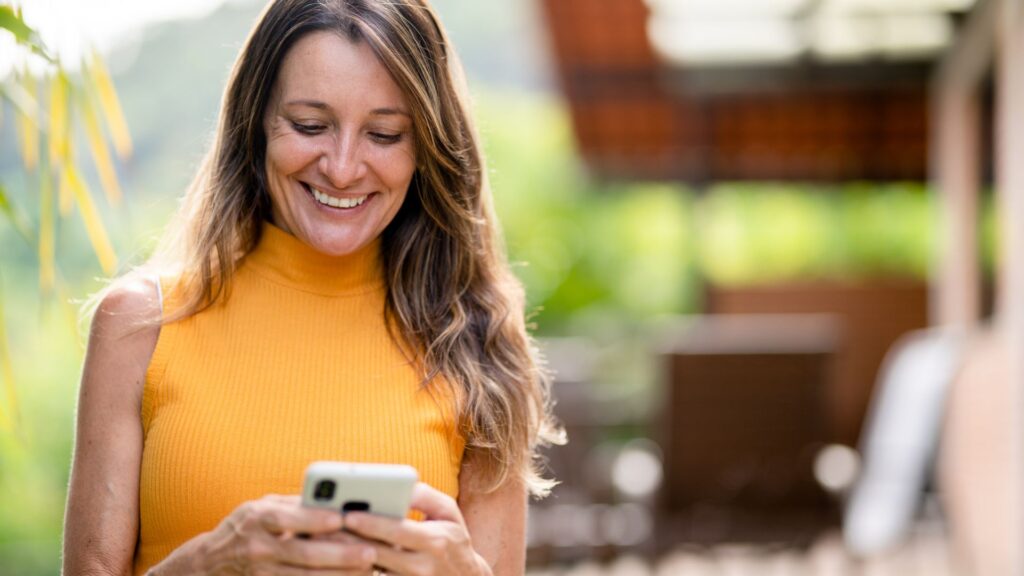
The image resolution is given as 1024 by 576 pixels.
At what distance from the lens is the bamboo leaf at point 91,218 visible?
2.12 m

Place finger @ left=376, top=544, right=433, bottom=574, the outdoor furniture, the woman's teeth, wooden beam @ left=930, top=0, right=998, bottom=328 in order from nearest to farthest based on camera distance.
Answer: finger @ left=376, top=544, right=433, bottom=574
the woman's teeth
the outdoor furniture
wooden beam @ left=930, top=0, right=998, bottom=328

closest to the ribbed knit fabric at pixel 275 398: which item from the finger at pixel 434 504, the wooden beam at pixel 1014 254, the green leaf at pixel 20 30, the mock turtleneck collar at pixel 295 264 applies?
the mock turtleneck collar at pixel 295 264

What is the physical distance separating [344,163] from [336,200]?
0.22ft

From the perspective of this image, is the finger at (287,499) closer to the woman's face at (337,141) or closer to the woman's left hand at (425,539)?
the woman's left hand at (425,539)

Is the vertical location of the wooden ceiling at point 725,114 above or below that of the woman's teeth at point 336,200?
above

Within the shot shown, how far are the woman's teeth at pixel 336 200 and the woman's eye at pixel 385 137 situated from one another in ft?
0.27

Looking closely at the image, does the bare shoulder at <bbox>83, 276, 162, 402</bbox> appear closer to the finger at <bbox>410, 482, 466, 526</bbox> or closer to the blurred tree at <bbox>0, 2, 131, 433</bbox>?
the blurred tree at <bbox>0, 2, 131, 433</bbox>

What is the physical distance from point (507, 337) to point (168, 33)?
4308cm

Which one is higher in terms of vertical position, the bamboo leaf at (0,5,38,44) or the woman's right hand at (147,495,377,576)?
the bamboo leaf at (0,5,38,44)

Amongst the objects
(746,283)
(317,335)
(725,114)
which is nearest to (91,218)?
(317,335)

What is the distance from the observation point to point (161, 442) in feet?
6.08

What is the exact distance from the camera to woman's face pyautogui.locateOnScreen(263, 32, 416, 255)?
6.24ft

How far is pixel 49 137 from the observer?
2129 millimetres

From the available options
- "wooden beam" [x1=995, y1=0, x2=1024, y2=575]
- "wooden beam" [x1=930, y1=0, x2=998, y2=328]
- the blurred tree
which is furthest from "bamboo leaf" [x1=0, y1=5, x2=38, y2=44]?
"wooden beam" [x1=930, y1=0, x2=998, y2=328]
